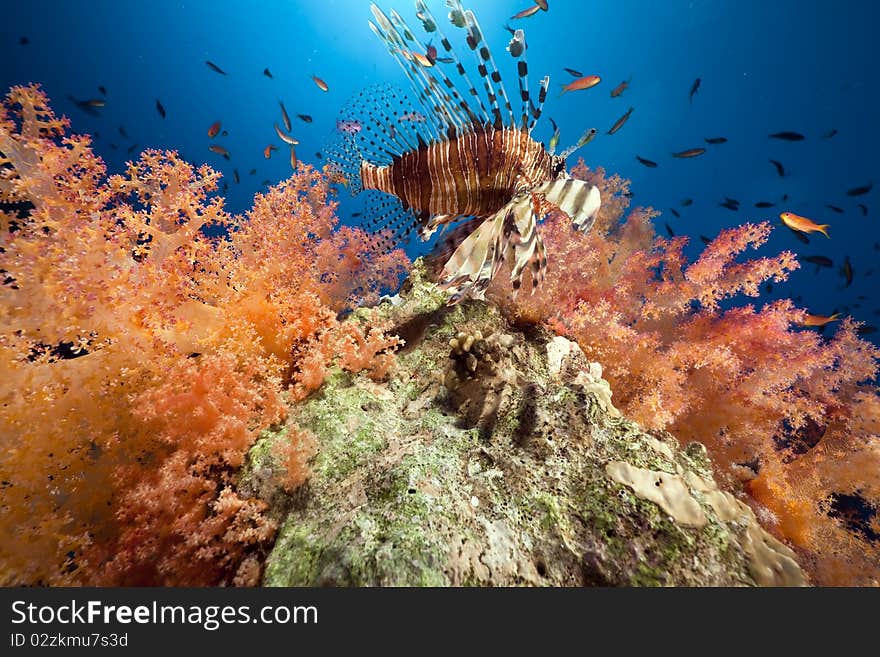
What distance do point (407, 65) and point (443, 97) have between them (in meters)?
0.41

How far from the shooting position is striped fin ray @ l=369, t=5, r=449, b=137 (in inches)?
100

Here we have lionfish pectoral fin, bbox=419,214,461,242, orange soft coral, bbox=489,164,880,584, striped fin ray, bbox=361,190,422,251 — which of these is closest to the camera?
orange soft coral, bbox=489,164,880,584

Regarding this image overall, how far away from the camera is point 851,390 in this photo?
9.84 feet

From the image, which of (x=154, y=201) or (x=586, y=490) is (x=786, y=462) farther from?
(x=154, y=201)

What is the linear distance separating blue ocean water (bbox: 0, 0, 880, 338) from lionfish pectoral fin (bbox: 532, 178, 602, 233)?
96.5ft

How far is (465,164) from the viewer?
269 centimetres

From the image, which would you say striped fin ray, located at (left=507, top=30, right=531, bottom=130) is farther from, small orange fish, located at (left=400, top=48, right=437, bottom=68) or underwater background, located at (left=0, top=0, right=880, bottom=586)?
small orange fish, located at (left=400, top=48, right=437, bottom=68)

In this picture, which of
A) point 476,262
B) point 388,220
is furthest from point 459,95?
point 476,262

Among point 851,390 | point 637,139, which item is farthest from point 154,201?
point 637,139

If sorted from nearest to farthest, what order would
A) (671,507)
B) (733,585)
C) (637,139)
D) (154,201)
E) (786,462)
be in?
(733,585), (671,507), (154,201), (786,462), (637,139)

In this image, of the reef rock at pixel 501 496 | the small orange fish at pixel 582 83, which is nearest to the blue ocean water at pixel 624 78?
the small orange fish at pixel 582 83

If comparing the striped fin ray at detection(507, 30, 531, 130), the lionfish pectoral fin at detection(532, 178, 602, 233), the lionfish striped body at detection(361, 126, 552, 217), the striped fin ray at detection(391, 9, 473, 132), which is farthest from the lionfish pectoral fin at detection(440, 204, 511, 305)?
the striped fin ray at detection(391, 9, 473, 132)

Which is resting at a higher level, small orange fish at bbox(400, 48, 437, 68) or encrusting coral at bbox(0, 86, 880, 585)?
small orange fish at bbox(400, 48, 437, 68)

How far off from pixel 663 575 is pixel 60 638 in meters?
1.94
